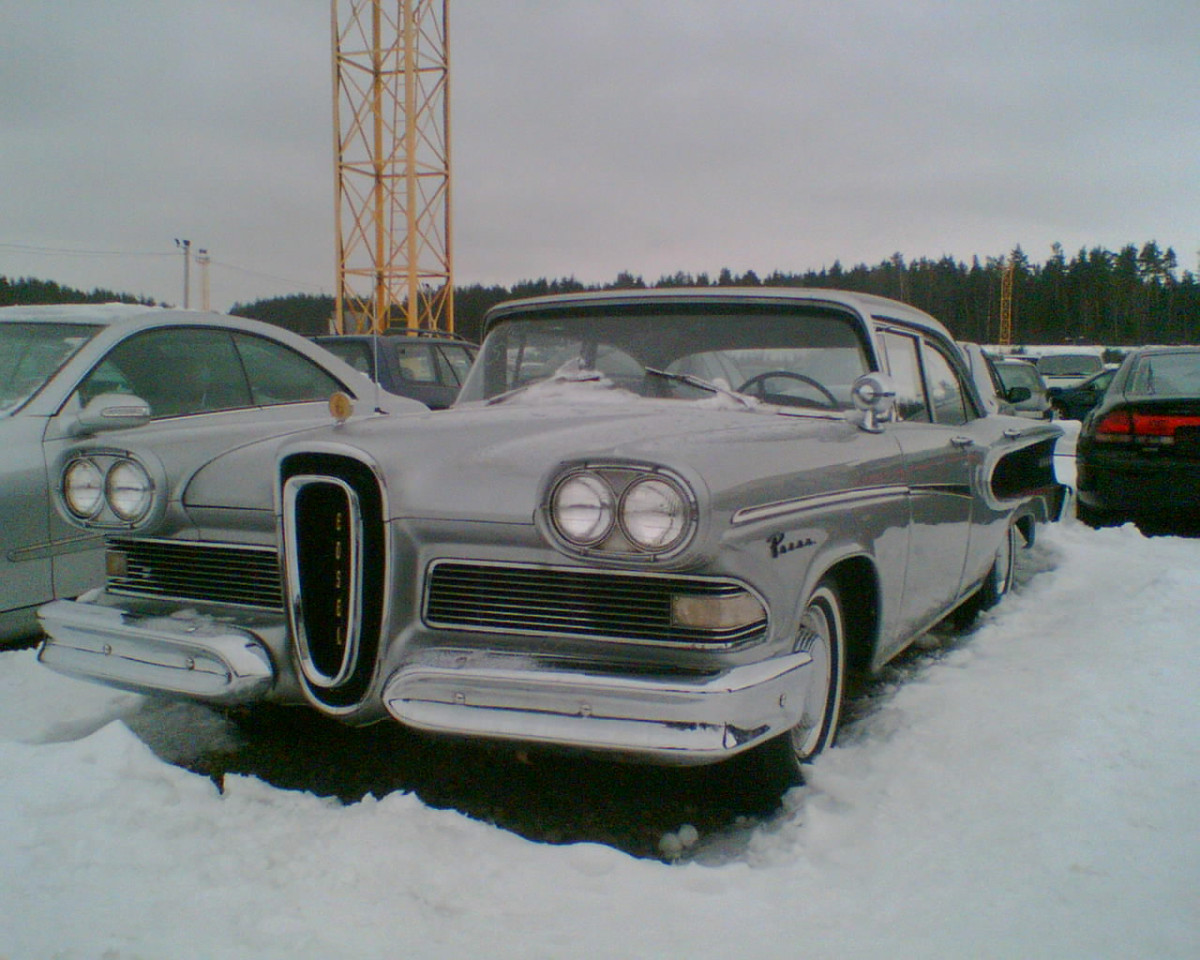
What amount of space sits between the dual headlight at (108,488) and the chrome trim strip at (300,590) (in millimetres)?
591

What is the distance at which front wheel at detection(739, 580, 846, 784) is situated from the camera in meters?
2.60

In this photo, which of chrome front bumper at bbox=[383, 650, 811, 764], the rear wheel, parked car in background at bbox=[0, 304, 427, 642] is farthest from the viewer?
the rear wheel

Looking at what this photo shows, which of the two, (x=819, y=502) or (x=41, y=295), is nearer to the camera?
(x=819, y=502)

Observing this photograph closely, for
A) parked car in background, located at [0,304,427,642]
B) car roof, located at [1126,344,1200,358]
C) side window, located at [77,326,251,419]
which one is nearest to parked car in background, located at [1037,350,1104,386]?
car roof, located at [1126,344,1200,358]

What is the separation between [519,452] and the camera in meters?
2.53

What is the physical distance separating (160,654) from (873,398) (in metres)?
2.21

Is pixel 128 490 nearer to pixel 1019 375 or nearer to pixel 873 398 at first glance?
pixel 873 398

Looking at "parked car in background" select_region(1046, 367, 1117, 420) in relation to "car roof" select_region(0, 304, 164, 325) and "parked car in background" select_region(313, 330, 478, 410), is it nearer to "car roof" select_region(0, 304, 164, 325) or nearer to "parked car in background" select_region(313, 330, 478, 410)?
"parked car in background" select_region(313, 330, 478, 410)

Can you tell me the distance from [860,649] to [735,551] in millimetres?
1046

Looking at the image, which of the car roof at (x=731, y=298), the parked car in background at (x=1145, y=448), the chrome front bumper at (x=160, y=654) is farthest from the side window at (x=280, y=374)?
the parked car in background at (x=1145, y=448)

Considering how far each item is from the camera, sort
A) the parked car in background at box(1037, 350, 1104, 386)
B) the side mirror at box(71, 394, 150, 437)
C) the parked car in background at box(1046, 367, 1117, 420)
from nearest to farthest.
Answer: the side mirror at box(71, 394, 150, 437), the parked car in background at box(1046, 367, 1117, 420), the parked car in background at box(1037, 350, 1104, 386)

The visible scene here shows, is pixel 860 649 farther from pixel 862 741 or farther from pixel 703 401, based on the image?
pixel 703 401

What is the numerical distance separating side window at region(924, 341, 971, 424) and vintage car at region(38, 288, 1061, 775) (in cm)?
51

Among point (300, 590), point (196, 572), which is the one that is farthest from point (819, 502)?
point (196, 572)
